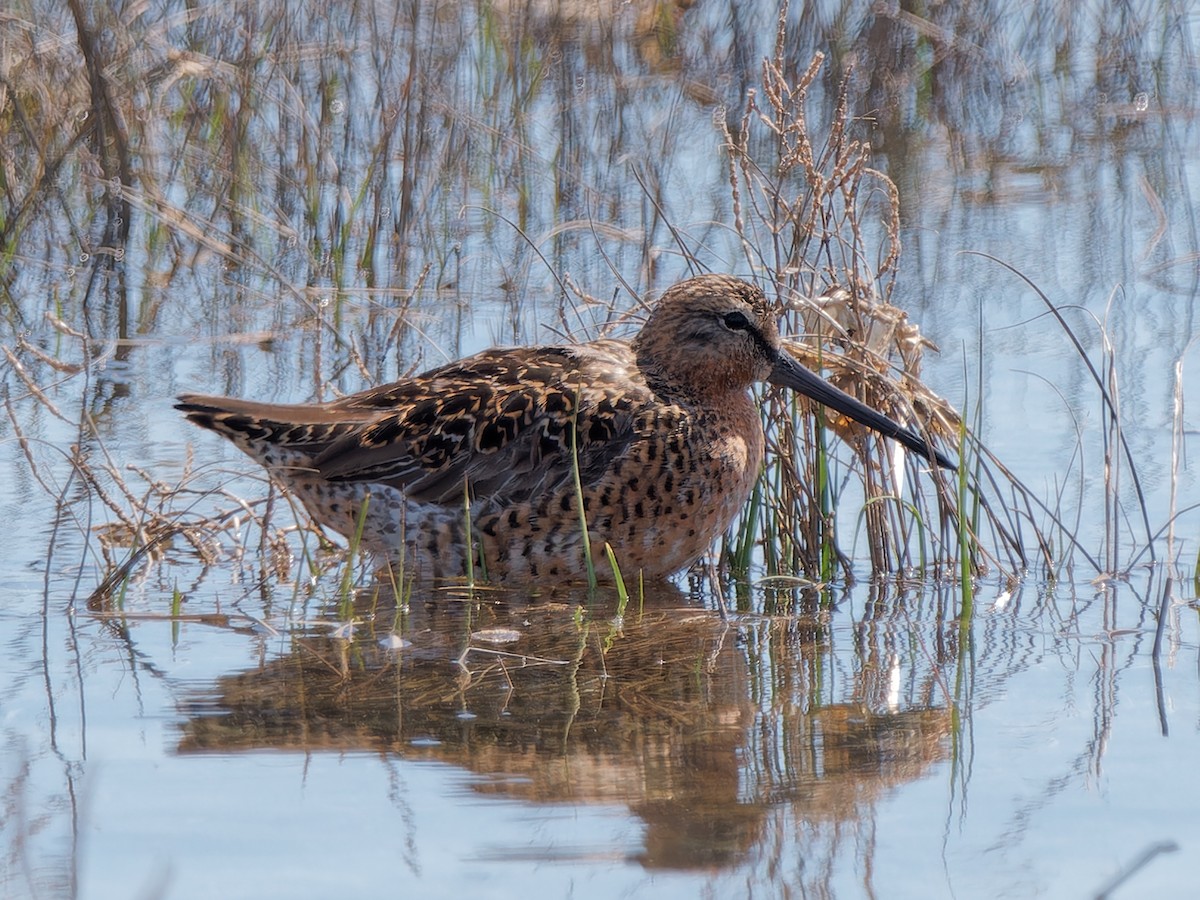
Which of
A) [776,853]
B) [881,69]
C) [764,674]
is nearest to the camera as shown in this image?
[776,853]

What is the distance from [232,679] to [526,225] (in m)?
4.62

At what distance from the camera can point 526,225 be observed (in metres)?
8.72

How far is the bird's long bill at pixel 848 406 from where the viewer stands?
209 inches

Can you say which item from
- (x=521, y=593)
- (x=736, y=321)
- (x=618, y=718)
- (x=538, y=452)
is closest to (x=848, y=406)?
(x=736, y=321)

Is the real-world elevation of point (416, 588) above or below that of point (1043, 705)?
above

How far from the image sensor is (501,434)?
5.33 meters

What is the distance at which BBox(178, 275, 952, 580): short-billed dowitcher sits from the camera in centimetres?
529

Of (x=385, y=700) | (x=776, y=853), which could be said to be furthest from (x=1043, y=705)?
(x=385, y=700)

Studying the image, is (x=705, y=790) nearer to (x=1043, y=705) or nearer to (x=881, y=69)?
(x=1043, y=705)

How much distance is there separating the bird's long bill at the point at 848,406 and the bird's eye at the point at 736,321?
138mm

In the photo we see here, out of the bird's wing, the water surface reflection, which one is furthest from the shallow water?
the bird's wing

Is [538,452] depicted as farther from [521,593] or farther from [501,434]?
[521,593]

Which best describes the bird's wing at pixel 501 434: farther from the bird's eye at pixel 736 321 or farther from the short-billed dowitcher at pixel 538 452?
the bird's eye at pixel 736 321

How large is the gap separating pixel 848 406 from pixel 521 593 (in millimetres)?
1081
